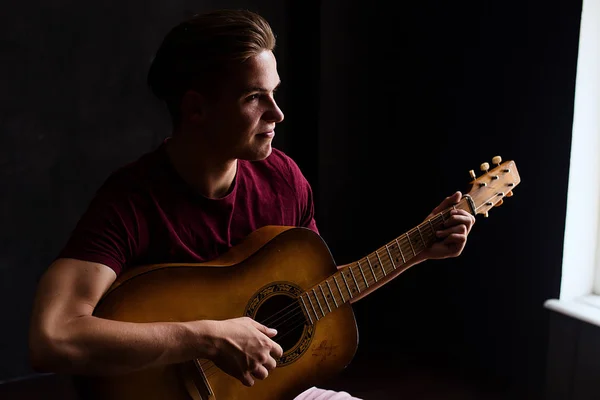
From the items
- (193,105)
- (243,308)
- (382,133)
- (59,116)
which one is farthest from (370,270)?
(59,116)

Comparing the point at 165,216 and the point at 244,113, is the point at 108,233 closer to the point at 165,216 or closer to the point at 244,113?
the point at 165,216

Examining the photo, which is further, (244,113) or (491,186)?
(491,186)

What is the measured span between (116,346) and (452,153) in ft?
5.30

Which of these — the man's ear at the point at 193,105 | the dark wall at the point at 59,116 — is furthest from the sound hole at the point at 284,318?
the dark wall at the point at 59,116

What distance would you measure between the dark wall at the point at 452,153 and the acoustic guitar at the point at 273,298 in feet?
2.15

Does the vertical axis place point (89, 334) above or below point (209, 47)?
below

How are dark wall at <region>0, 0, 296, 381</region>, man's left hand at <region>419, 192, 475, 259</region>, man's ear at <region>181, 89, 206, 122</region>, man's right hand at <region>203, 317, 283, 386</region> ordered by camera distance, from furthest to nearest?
dark wall at <region>0, 0, 296, 381</region> < man's left hand at <region>419, 192, 475, 259</region> < man's ear at <region>181, 89, 206, 122</region> < man's right hand at <region>203, 317, 283, 386</region>

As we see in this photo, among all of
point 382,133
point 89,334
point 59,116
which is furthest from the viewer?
point 382,133

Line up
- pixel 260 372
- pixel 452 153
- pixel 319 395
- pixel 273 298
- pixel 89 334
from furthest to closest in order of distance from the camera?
pixel 452 153, pixel 319 395, pixel 273 298, pixel 260 372, pixel 89 334

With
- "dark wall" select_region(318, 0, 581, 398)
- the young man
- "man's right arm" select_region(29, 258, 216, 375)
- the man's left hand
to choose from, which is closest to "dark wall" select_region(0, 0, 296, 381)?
"dark wall" select_region(318, 0, 581, 398)

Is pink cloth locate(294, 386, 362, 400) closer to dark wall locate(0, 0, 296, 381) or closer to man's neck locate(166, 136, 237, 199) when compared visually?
man's neck locate(166, 136, 237, 199)

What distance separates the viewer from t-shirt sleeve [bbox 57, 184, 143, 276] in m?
1.05

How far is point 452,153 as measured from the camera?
2287mm

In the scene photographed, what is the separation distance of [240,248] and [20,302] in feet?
4.52
